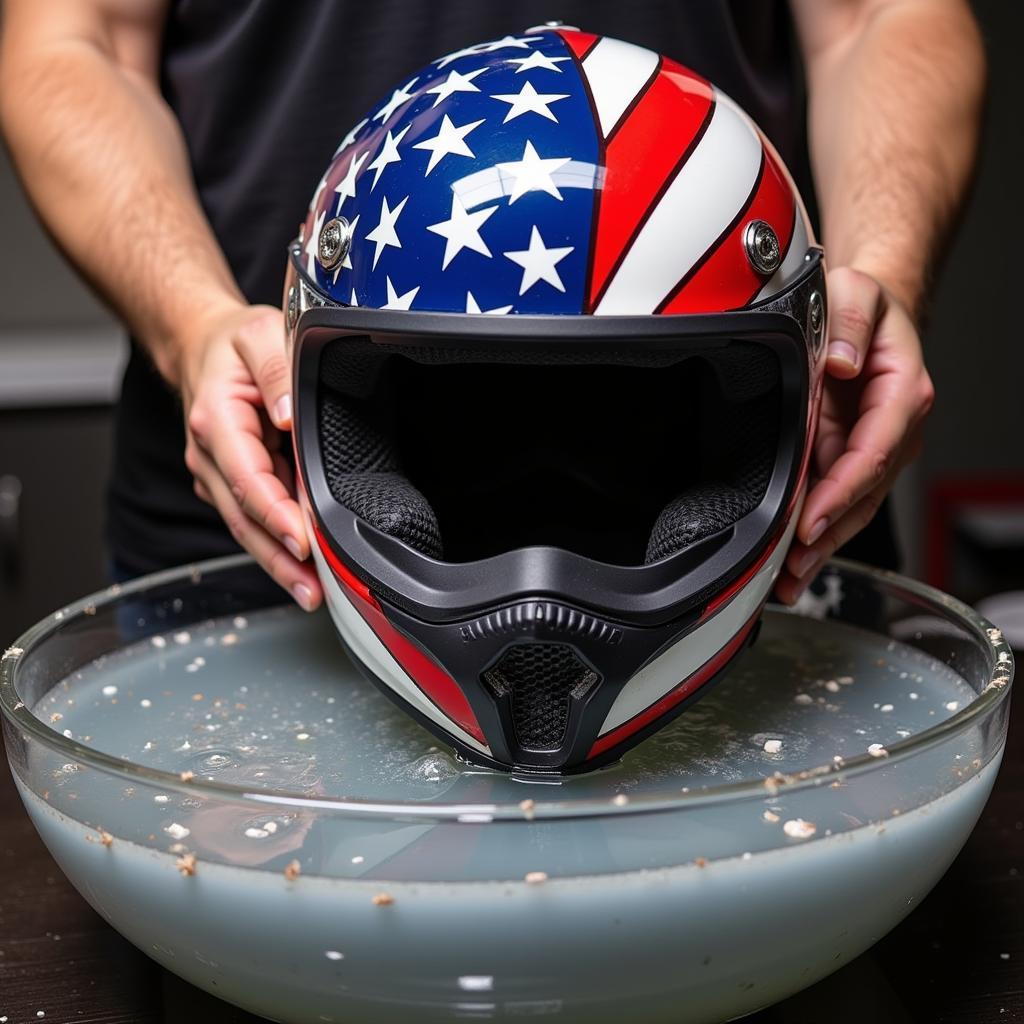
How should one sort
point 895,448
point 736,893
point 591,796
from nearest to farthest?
point 736,893 → point 591,796 → point 895,448

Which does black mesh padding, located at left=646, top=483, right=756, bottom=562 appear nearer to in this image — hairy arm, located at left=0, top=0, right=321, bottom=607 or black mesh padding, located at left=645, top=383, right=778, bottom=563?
black mesh padding, located at left=645, top=383, right=778, bottom=563

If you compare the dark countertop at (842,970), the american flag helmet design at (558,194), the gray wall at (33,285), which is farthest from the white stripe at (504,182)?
the gray wall at (33,285)

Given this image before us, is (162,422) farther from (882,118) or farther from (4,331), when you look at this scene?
(4,331)

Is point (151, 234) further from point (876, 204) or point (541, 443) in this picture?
point (876, 204)

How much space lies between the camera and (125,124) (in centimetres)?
92

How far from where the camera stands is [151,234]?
2.86 feet

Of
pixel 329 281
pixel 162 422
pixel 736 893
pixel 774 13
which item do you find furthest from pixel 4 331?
pixel 736 893

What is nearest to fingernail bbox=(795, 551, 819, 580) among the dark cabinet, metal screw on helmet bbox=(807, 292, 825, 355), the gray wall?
metal screw on helmet bbox=(807, 292, 825, 355)

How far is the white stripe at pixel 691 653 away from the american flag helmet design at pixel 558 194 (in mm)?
127

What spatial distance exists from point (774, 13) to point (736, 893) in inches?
29.1

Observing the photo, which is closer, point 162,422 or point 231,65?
point 231,65

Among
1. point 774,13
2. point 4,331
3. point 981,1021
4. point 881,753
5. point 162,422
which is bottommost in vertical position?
point 4,331

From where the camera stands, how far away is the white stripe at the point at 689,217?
0.58 meters

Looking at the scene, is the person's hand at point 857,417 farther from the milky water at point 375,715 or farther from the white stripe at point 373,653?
the white stripe at point 373,653
